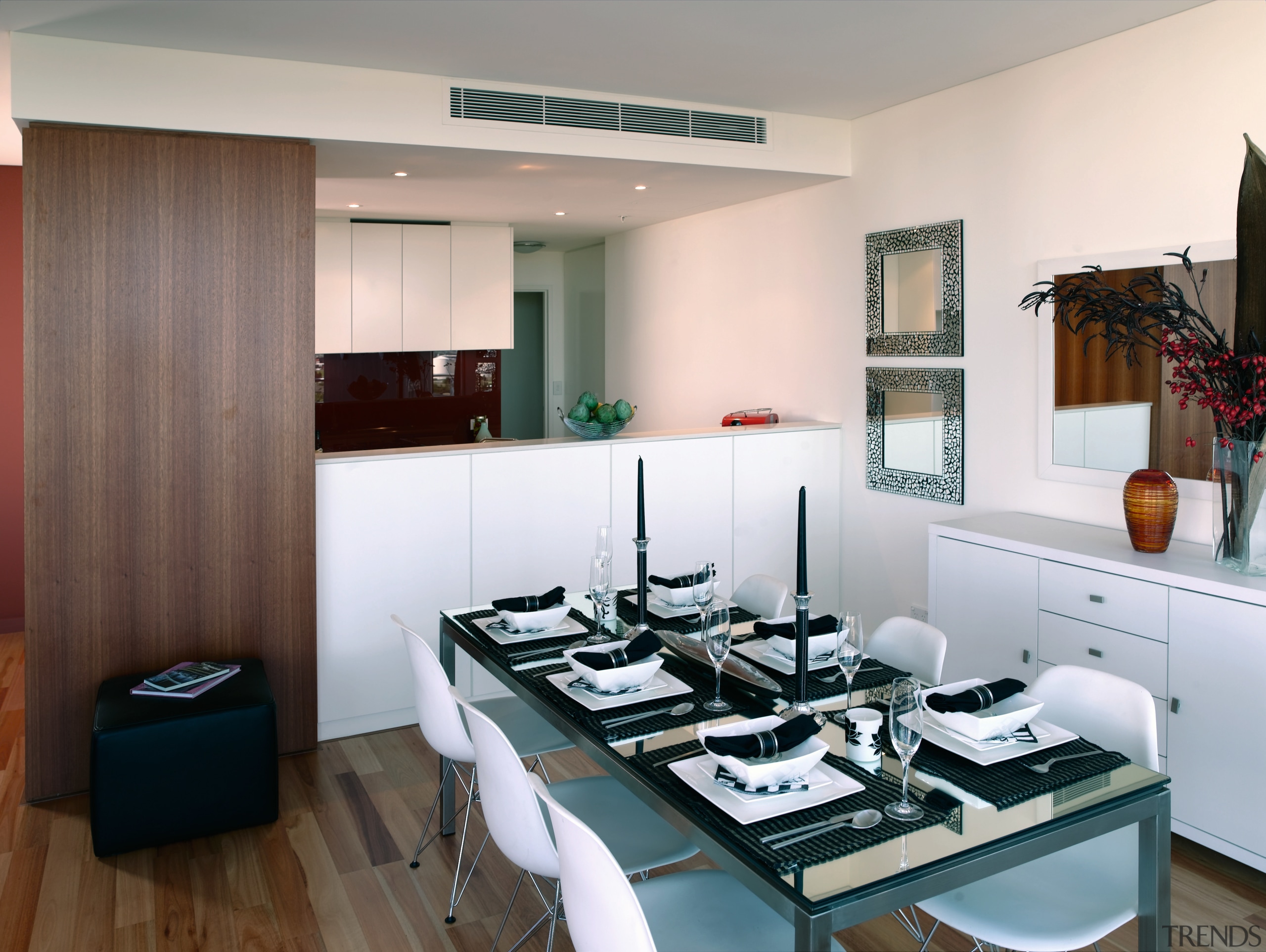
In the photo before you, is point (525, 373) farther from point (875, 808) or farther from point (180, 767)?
point (875, 808)

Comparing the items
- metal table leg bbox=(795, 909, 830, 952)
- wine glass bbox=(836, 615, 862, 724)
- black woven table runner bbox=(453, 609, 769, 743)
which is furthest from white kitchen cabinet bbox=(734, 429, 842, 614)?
metal table leg bbox=(795, 909, 830, 952)

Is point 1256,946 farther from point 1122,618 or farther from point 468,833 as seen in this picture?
point 468,833

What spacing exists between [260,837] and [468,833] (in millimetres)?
666

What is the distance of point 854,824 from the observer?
1687 mm

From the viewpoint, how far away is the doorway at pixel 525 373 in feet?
28.4

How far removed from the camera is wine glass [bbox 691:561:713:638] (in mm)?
2611

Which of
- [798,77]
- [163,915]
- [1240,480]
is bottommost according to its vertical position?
[163,915]

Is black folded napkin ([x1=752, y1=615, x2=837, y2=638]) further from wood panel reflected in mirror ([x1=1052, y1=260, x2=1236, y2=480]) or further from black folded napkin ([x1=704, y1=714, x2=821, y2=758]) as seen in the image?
wood panel reflected in mirror ([x1=1052, y1=260, x2=1236, y2=480])

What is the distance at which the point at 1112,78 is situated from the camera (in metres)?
3.56

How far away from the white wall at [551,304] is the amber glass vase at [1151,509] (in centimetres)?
551

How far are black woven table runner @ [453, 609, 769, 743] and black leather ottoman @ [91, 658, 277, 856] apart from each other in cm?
102

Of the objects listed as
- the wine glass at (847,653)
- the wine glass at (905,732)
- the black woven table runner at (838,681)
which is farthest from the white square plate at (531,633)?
the wine glass at (905,732)

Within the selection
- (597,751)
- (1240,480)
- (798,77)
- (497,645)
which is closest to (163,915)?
(497,645)

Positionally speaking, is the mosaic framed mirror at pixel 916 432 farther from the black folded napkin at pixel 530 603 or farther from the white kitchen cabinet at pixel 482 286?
the white kitchen cabinet at pixel 482 286
